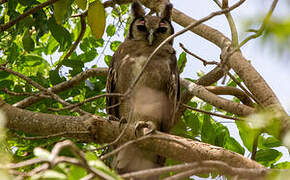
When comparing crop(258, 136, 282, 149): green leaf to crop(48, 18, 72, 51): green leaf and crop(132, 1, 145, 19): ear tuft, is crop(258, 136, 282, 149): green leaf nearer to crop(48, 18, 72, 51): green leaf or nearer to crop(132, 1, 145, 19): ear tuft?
crop(48, 18, 72, 51): green leaf

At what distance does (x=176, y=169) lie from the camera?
1.51m

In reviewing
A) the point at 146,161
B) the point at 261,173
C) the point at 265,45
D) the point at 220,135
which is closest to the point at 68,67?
the point at 146,161

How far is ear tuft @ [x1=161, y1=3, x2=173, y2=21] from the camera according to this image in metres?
4.21

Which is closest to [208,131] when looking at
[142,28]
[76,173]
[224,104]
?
[224,104]

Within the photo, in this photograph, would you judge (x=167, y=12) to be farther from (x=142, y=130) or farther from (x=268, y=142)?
(x=268, y=142)

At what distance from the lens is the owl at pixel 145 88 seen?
3.91 m

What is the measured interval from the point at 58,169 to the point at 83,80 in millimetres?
3001

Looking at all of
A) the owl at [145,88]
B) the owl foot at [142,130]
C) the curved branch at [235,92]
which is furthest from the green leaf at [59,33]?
the curved branch at [235,92]

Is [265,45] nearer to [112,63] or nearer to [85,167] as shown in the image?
[85,167]

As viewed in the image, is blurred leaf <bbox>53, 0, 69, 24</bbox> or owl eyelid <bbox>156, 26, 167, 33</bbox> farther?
owl eyelid <bbox>156, 26, 167, 33</bbox>

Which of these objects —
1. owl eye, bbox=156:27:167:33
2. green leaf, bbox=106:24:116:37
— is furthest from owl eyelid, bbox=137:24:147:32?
green leaf, bbox=106:24:116:37

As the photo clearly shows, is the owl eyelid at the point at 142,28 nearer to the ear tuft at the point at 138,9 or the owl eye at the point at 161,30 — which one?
the owl eye at the point at 161,30

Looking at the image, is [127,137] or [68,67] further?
[68,67]

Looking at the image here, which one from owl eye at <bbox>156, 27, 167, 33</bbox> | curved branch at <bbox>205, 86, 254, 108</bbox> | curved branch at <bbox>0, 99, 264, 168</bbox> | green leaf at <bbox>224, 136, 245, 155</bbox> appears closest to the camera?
curved branch at <bbox>0, 99, 264, 168</bbox>
